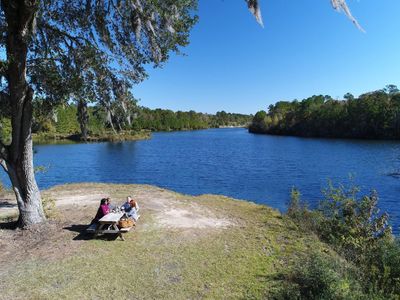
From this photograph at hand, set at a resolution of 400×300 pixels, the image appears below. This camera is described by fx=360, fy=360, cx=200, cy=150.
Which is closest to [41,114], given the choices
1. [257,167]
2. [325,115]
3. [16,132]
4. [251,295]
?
[16,132]

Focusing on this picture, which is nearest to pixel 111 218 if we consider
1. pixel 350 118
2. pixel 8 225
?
pixel 8 225

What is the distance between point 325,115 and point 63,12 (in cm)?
10505

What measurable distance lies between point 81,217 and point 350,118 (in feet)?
318

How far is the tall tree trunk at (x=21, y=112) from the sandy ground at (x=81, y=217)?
0.72 meters

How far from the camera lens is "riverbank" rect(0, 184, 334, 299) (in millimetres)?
7777

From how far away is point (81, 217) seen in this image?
12617 mm

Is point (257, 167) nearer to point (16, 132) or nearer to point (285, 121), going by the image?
point (16, 132)

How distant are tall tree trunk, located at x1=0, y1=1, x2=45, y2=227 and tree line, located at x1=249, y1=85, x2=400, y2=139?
88.0m

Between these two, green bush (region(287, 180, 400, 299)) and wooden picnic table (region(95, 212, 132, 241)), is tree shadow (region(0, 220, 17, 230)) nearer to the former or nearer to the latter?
wooden picnic table (region(95, 212, 132, 241))

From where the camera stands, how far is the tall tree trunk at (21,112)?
30.1ft

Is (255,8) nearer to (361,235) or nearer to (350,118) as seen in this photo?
(361,235)

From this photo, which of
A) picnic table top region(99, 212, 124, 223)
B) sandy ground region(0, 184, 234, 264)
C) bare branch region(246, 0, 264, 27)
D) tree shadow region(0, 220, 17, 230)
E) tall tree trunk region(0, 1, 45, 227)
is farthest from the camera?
tree shadow region(0, 220, 17, 230)

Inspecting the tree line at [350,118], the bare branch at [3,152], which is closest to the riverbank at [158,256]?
the bare branch at [3,152]

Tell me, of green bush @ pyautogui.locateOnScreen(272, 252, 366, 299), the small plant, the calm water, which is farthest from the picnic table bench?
the calm water
